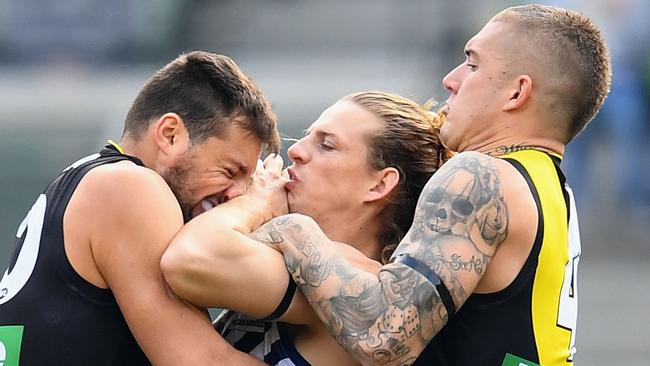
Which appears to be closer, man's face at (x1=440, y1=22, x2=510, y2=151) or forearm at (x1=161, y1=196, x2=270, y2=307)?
forearm at (x1=161, y1=196, x2=270, y2=307)

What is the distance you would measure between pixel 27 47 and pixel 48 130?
1.63 m

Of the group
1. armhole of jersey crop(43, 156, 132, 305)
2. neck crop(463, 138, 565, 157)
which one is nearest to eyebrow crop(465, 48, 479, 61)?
neck crop(463, 138, 565, 157)

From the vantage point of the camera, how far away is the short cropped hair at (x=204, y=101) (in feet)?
13.3

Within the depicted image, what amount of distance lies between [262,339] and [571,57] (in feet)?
4.41

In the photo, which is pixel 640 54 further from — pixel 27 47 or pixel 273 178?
pixel 273 178

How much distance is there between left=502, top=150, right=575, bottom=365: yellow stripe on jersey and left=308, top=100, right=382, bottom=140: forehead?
0.50m

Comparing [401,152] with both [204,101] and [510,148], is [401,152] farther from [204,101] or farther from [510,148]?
[204,101]

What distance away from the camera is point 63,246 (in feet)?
12.4

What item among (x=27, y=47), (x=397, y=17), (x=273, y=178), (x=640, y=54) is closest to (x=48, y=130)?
(x=27, y=47)

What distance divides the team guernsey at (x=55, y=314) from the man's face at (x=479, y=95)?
1.23m

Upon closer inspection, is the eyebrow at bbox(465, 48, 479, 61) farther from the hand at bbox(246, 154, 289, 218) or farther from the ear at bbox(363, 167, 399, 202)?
the hand at bbox(246, 154, 289, 218)

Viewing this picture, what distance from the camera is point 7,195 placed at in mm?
10703

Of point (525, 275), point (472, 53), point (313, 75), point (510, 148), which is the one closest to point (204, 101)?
point (472, 53)

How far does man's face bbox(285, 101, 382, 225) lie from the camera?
13.5 feet
